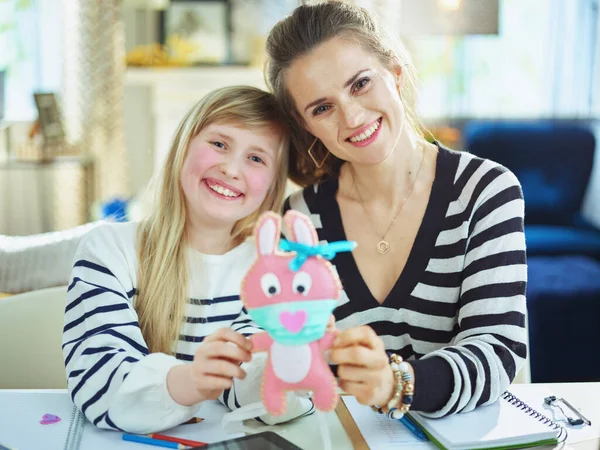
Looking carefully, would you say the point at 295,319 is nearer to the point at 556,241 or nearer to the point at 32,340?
the point at 32,340

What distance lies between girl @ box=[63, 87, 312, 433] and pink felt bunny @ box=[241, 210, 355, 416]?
0.16m

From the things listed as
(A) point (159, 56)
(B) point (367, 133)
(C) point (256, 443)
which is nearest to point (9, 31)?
(A) point (159, 56)

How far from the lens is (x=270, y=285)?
0.77 m

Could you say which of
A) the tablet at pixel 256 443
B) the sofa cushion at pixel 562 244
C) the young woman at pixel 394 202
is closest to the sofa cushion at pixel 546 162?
the sofa cushion at pixel 562 244

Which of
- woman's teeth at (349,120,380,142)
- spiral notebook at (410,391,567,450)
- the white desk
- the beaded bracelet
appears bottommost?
the white desk

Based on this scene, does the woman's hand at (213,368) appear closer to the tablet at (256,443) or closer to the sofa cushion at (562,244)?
the tablet at (256,443)

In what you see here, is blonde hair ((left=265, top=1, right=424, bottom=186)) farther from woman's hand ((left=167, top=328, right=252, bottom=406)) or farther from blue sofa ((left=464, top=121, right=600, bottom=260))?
blue sofa ((left=464, top=121, right=600, bottom=260))

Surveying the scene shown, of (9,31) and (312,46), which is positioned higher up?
(9,31)

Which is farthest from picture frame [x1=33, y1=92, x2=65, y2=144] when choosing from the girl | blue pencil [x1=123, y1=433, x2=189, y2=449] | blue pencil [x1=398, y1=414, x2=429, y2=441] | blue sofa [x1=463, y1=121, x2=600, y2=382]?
blue pencil [x1=398, y1=414, x2=429, y2=441]

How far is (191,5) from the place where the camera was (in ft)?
15.6

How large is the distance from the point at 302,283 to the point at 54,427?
47cm

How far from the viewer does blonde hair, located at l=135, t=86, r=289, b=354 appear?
1.17 meters

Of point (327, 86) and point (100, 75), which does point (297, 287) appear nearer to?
point (327, 86)

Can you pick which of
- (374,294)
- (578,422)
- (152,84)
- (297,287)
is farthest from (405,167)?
(152,84)
